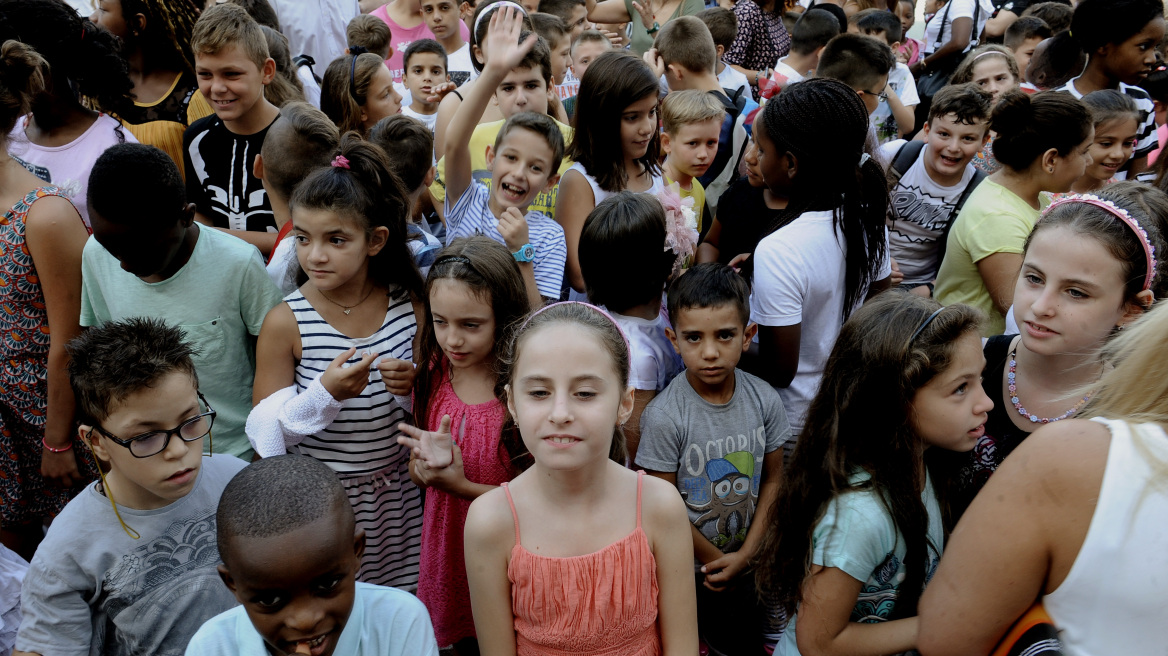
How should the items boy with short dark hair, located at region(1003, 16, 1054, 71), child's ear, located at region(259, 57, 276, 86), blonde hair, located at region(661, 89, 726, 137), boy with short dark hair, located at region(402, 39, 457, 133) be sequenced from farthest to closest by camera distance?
1. boy with short dark hair, located at region(1003, 16, 1054, 71)
2. boy with short dark hair, located at region(402, 39, 457, 133)
3. blonde hair, located at region(661, 89, 726, 137)
4. child's ear, located at region(259, 57, 276, 86)

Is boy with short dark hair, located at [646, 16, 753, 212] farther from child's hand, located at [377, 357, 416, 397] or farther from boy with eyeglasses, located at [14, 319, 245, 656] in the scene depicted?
boy with eyeglasses, located at [14, 319, 245, 656]

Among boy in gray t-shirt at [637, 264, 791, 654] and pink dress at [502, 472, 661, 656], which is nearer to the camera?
pink dress at [502, 472, 661, 656]

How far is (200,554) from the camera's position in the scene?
194cm

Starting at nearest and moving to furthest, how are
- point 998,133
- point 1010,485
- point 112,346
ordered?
point 1010,485, point 112,346, point 998,133

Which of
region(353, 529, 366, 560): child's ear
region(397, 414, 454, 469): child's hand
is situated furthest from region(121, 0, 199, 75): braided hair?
region(353, 529, 366, 560): child's ear

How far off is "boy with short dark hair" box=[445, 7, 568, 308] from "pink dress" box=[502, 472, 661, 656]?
120cm

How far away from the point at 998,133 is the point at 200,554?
3306 mm

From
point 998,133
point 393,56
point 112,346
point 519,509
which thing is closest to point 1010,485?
point 519,509

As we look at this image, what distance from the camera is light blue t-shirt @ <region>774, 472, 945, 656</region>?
68.7 inches

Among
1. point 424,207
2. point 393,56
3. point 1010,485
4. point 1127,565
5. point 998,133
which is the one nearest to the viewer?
point 1127,565

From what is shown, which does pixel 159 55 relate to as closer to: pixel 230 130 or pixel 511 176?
pixel 230 130

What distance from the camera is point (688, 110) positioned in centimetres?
→ 367

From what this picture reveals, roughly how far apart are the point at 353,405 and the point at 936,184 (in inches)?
118

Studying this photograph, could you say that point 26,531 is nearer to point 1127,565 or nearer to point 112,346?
point 112,346
